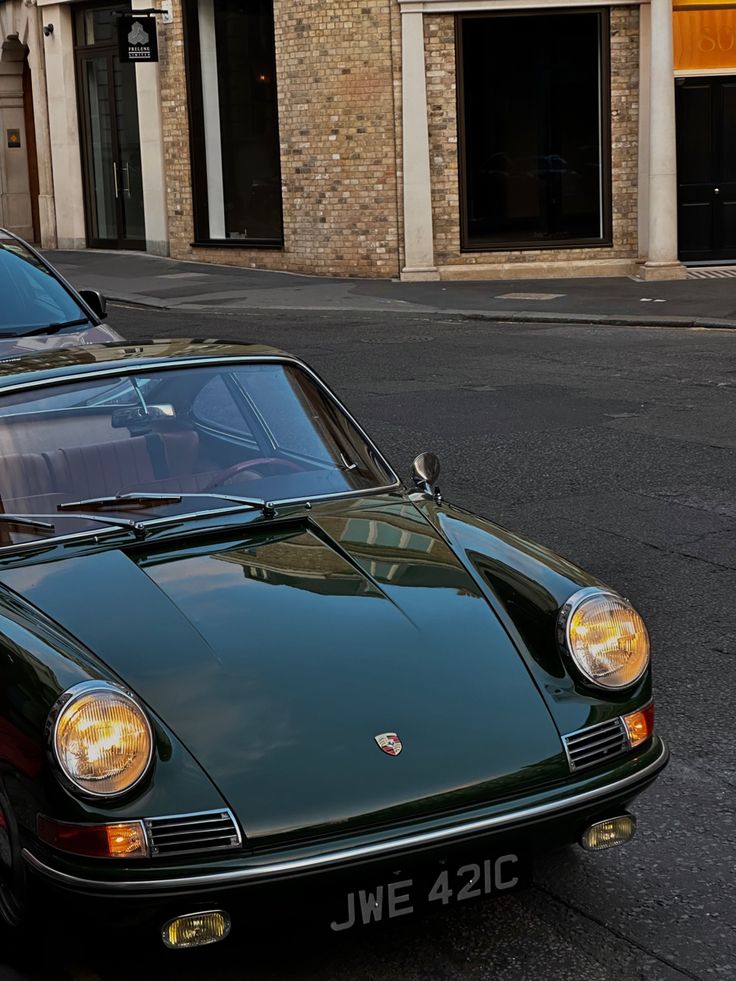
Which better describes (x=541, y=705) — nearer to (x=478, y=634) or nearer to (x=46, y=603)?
(x=478, y=634)

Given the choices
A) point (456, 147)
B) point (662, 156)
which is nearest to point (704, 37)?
point (662, 156)

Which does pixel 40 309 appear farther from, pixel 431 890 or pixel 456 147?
pixel 456 147

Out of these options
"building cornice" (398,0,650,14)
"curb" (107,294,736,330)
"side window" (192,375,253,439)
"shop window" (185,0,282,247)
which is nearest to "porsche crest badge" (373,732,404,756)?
"side window" (192,375,253,439)

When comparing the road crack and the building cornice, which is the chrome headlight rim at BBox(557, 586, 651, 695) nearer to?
the road crack

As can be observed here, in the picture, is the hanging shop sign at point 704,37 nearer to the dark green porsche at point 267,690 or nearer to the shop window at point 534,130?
the shop window at point 534,130

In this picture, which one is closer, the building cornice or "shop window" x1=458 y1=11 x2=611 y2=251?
the building cornice

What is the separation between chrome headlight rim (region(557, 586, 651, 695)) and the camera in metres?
3.87

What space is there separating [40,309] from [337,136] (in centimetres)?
1418

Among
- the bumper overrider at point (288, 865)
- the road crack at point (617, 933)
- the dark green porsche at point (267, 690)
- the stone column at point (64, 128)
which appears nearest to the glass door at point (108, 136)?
the stone column at point (64, 128)

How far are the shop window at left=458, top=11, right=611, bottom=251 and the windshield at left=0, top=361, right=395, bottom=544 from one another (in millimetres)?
18081

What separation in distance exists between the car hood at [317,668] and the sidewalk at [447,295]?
1357 centimetres

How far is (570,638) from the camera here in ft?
13.0

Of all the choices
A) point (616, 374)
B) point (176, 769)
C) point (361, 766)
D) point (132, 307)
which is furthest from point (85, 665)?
point (132, 307)

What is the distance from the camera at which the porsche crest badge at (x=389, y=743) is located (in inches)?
139
